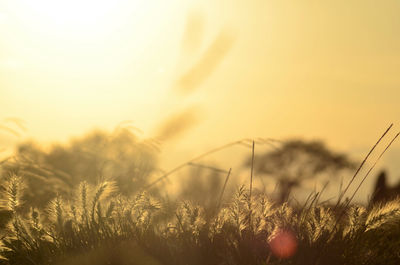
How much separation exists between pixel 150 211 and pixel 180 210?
0.62 feet

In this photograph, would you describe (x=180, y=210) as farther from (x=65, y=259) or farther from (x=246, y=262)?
(x=65, y=259)

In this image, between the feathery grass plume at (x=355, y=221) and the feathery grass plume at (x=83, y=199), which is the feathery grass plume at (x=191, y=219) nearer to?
the feathery grass plume at (x=83, y=199)

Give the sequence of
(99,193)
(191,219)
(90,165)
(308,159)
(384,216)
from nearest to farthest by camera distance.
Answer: (384,216) → (191,219) → (99,193) → (90,165) → (308,159)

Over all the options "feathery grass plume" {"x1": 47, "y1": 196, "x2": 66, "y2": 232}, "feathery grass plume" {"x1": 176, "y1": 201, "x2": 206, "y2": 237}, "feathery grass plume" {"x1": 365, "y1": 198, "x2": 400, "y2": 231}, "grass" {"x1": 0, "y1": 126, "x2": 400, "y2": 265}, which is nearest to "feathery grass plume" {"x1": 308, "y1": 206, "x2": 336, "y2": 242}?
"grass" {"x1": 0, "y1": 126, "x2": 400, "y2": 265}

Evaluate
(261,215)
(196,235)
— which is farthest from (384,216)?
(196,235)

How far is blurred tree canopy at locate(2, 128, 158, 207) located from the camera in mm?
4176

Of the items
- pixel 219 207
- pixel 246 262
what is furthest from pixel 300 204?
pixel 246 262

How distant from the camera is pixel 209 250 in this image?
8.71 feet

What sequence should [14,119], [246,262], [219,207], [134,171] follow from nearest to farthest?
1. [246,262]
2. [219,207]
3. [14,119]
4. [134,171]

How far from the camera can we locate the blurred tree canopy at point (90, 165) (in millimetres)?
4176

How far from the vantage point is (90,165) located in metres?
5.08

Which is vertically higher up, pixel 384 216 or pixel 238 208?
pixel 238 208

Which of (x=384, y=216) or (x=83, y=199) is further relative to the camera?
(x=83, y=199)

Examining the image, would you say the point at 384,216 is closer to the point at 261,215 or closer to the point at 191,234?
the point at 261,215
